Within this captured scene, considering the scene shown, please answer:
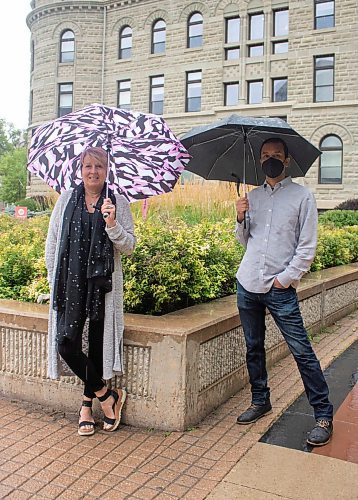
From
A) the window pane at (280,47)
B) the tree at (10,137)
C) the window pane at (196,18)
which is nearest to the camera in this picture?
the window pane at (280,47)

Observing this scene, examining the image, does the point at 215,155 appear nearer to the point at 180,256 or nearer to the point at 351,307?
the point at 180,256

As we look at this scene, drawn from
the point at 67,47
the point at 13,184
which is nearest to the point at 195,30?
the point at 67,47

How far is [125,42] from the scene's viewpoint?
3191 centimetres

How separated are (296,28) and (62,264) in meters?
27.0

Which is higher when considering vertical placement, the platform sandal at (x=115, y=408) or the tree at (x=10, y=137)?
the tree at (x=10, y=137)

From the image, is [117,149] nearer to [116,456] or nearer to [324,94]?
[116,456]

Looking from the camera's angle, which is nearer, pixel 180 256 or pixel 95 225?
pixel 95 225

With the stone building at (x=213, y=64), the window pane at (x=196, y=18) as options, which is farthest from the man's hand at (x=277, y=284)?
the window pane at (x=196, y=18)

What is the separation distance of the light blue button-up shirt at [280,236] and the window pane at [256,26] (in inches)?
1062

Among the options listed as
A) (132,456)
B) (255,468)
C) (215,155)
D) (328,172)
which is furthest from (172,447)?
(328,172)

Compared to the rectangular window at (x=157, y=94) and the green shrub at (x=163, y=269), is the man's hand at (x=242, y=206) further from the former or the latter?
the rectangular window at (x=157, y=94)

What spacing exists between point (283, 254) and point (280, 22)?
2738 centimetres

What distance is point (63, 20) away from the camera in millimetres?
33000

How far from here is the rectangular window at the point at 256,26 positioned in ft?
92.8
